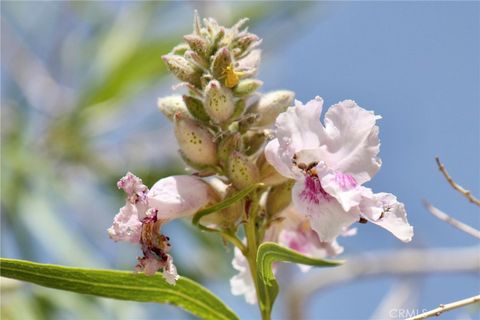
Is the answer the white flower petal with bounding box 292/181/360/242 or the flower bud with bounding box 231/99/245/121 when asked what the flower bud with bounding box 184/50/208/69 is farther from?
the white flower petal with bounding box 292/181/360/242

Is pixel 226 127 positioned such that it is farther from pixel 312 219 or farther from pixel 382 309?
pixel 382 309

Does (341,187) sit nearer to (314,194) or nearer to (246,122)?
(314,194)

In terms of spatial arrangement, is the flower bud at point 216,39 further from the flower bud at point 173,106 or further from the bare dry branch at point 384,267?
the bare dry branch at point 384,267

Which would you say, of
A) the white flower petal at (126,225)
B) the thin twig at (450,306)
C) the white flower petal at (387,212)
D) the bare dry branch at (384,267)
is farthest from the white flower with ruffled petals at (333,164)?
the bare dry branch at (384,267)

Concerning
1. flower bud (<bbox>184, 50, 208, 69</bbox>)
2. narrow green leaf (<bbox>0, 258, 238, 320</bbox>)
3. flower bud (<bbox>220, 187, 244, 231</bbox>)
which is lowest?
narrow green leaf (<bbox>0, 258, 238, 320</bbox>)

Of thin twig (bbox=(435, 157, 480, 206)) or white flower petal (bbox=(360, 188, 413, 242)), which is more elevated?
thin twig (bbox=(435, 157, 480, 206))

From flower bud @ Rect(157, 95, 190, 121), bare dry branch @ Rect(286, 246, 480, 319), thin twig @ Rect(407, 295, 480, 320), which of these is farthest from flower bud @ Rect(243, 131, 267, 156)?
bare dry branch @ Rect(286, 246, 480, 319)
